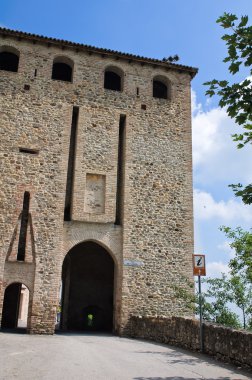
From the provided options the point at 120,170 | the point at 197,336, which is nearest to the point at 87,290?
the point at 120,170

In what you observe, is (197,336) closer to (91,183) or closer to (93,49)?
(91,183)

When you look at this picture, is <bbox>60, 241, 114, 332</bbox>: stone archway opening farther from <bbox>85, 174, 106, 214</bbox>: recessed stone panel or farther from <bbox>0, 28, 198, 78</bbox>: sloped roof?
<bbox>0, 28, 198, 78</bbox>: sloped roof

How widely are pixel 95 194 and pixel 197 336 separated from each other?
856 centimetres

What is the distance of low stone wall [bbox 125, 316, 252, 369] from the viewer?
756cm

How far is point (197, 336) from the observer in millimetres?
9680

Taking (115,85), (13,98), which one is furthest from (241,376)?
(115,85)

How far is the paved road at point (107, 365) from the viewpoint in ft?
21.2

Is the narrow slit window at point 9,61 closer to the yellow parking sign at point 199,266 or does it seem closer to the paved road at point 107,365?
the paved road at point 107,365

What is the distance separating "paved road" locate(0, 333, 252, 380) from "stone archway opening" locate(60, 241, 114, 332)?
9411mm

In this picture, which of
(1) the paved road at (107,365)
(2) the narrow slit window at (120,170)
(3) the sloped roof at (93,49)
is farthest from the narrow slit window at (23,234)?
(3) the sloped roof at (93,49)

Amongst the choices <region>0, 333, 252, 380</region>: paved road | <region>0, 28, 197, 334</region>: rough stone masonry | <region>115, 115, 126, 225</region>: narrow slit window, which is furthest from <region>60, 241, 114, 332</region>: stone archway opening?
<region>0, 333, 252, 380</region>: paved road

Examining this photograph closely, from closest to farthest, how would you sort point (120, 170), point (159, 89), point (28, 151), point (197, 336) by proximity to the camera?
point (197, 336), point (28, 151), point (120, 170), point (159, 89)

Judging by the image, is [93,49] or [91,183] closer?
[91,183]

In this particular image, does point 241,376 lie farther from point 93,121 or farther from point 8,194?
point 93,121
